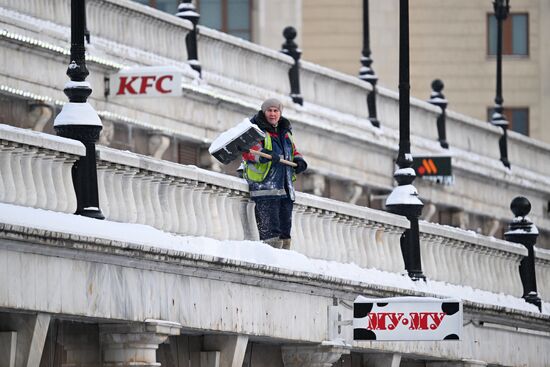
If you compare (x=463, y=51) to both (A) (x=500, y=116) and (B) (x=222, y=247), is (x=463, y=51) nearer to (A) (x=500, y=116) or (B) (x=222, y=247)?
(A) (x=500, y=116)

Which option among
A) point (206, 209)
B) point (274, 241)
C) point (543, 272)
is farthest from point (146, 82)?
point (206, 209)

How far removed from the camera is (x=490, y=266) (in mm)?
36562

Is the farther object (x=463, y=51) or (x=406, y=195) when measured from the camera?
(x=463, y=51)

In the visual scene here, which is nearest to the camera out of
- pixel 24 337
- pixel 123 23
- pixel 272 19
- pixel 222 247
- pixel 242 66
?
pixel 24 337

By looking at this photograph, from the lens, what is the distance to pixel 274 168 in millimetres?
27562

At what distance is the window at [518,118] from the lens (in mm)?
75750

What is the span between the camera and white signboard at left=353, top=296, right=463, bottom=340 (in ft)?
91.6

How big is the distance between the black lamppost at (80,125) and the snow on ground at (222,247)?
289 mm

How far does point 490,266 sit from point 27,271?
15.3 metres

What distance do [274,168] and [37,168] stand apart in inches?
195

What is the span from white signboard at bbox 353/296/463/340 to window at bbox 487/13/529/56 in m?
48.0

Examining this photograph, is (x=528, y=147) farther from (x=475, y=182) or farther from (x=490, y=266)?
(x=490, y=266)

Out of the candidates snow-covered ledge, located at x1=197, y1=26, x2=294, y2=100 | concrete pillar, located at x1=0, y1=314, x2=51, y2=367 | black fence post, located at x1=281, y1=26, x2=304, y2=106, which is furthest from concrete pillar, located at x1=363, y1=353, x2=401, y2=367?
black fence post, located at x1=281, y1=26, x2=304, y2=106

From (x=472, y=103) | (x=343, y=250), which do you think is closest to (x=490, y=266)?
(x=343, y=250)
